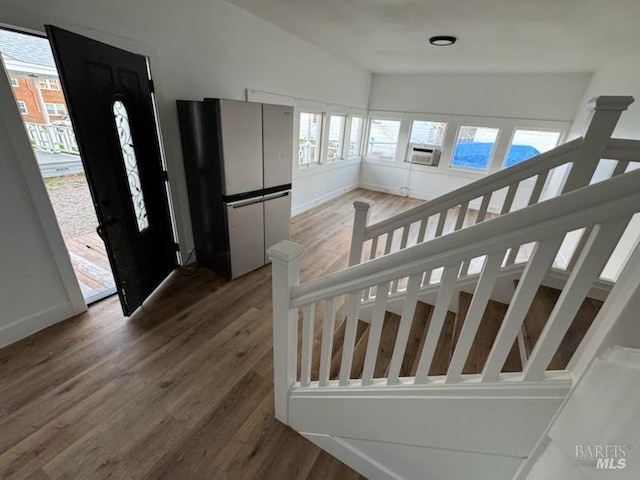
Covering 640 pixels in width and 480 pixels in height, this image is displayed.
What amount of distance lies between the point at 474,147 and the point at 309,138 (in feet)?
11.3

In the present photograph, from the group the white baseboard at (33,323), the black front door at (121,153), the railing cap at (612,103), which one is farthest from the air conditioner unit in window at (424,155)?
the white baseboard at (33,323)

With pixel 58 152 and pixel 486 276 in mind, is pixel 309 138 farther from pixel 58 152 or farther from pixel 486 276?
pixel 486 276

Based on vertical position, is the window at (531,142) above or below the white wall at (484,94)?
below

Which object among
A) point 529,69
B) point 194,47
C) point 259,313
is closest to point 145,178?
point 194,47

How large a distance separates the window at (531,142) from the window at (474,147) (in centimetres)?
35

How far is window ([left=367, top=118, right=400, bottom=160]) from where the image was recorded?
6359 mm

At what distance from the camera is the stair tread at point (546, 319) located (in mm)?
1156

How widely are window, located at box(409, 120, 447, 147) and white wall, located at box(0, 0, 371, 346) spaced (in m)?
2.99

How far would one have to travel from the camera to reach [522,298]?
0.78m

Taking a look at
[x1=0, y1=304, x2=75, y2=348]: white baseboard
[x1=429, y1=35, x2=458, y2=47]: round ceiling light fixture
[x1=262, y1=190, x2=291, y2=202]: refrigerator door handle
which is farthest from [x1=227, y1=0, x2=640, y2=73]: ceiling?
[x1=0, y1=304, x2=75, y2=348]: white baseboard

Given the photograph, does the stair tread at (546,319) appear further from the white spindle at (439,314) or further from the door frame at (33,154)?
the door frame at (33,154)

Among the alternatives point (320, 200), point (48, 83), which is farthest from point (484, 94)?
point (48, 83)

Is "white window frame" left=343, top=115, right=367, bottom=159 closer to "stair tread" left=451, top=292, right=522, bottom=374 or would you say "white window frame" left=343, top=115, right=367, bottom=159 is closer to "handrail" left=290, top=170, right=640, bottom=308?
"stair tread" left=451, top=292, right=522, bottom=374

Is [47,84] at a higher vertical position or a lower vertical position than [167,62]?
lower
